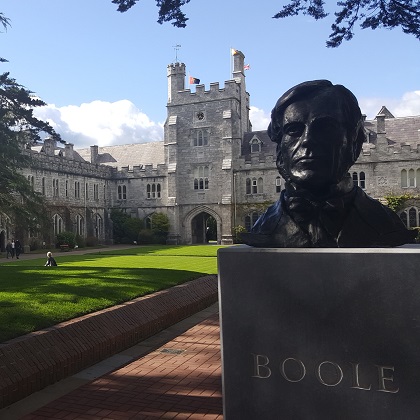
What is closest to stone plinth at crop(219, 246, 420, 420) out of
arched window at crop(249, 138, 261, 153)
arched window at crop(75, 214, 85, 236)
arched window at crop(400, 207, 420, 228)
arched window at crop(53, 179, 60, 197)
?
arched window at crop(400, 207, 420, 228)

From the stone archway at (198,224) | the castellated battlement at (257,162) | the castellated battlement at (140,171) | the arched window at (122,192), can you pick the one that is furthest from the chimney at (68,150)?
the castellated battlement at (257,162)

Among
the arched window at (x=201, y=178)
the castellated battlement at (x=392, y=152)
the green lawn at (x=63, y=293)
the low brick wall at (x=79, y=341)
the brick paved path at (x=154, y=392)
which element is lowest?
the brick paved path at (x=154, y=392)

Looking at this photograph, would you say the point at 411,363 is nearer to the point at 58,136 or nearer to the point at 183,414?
the point at 183,414

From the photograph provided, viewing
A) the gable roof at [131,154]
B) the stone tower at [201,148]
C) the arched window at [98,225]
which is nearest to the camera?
the stone tower at [201,148]

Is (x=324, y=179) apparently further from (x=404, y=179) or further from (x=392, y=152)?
(x=404, y=179)

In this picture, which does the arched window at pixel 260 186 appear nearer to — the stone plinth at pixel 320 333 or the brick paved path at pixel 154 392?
the brick paved path at pixel 154 392

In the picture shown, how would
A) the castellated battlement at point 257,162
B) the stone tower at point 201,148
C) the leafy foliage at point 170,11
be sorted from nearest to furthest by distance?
the leafy foliage at point 170,11 → the castellated battlement at point 257,162 → the stone tower at point 201,148

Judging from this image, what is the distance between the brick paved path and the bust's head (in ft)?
9.52

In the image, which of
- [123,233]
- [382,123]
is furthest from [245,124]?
[123,233]

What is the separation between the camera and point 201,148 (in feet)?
137

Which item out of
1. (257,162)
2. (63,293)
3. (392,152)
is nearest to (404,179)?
(392,152)

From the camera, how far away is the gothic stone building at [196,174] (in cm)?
3781

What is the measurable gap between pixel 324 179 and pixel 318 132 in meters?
0.40

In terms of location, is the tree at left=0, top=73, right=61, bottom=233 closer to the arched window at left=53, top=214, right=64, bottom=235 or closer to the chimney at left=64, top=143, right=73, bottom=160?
the arched window at left=53, top=214, right=64, bottom=235
